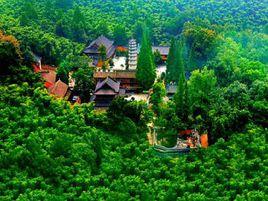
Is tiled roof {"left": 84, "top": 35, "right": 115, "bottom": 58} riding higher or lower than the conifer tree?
higher

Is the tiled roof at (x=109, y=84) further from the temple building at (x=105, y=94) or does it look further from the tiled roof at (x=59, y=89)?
the tiled roof at (x=59, y=89)

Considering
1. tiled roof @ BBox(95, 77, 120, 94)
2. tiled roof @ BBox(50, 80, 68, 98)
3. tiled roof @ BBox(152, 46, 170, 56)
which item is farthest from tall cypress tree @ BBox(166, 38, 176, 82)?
tiled roof @ BBox(50, 80, 68, 98)

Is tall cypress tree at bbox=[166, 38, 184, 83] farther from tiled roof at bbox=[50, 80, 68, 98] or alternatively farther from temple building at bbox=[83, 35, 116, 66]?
tiled roof at bbox=[50, 80, 68, 98]

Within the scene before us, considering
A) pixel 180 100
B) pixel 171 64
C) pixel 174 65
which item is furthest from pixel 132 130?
pixel 171 64

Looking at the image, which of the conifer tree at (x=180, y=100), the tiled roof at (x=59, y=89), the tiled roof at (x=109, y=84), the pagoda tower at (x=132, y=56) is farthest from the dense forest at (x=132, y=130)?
the pagoda tower at (x=132, y=56)

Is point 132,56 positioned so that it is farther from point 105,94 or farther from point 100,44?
point 105,94
